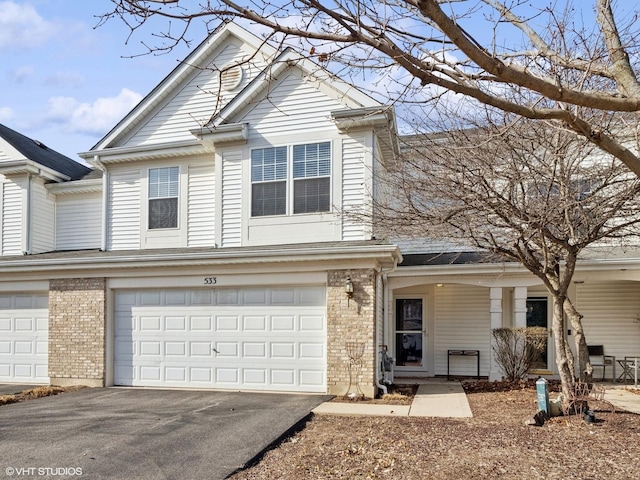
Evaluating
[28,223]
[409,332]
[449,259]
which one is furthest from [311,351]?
[28,223]

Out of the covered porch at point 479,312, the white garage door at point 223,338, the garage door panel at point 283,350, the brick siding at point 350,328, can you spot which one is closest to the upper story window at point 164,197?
the white garage door at point 223,338

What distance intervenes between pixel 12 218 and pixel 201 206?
5999mm

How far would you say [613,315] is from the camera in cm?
1441

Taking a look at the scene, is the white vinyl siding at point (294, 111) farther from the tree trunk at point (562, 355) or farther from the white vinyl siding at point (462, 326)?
the white vinyl siding at point (462, 326)

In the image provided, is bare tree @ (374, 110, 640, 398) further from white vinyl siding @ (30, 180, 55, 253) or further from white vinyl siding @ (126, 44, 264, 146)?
white vinyl siding @ (30, 180, 55, 253)

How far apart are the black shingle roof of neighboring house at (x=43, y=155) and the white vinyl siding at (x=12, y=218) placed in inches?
41.6

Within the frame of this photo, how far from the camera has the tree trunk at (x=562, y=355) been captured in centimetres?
916

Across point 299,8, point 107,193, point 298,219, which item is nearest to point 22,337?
point 107,193

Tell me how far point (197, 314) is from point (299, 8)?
891cm

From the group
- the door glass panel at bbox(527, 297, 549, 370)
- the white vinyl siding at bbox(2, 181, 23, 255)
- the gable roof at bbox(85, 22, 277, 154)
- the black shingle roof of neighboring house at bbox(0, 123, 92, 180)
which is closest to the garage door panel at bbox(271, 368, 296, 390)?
the gable roof at bbox(85, 22, 277, 154)

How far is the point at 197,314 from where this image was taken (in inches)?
479

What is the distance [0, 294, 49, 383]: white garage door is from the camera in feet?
43.4

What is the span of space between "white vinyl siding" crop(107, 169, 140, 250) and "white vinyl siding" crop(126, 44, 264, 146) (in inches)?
41.2

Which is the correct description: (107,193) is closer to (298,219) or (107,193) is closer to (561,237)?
(298,219)
